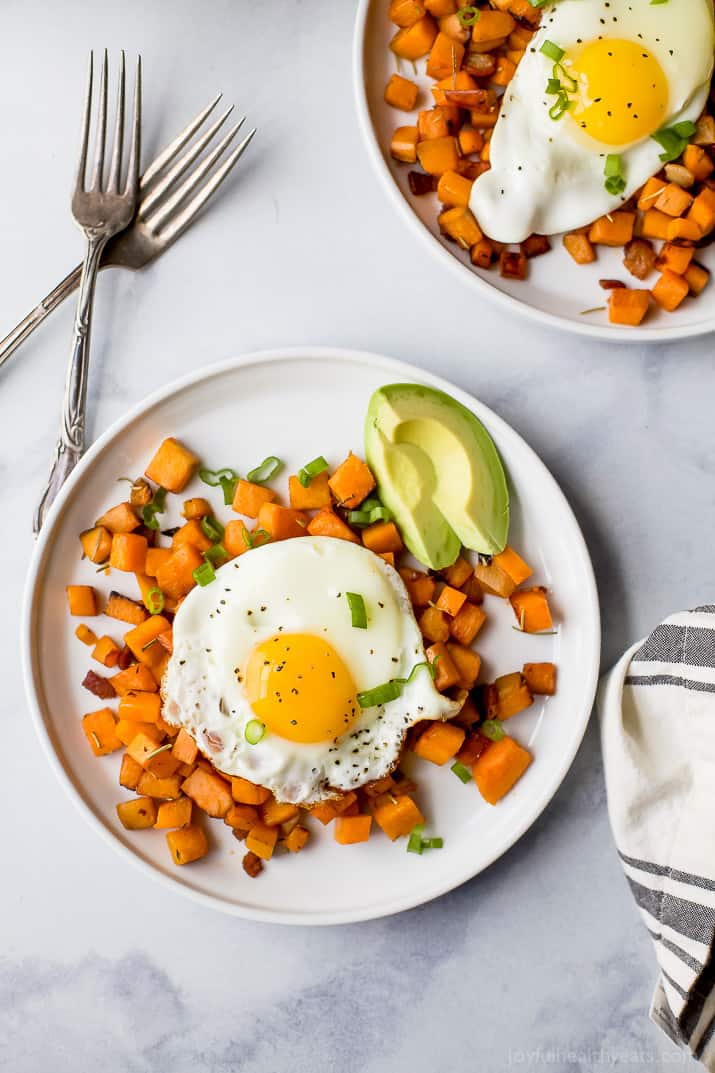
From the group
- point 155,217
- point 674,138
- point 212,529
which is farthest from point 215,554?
point 674,138

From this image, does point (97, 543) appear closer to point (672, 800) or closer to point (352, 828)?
point (352, 828)

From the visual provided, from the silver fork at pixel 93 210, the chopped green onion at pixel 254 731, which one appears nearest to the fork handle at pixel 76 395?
the silver fork at pixel 93 210

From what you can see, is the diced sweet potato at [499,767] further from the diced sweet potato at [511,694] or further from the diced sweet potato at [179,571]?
the diced sweet potato at [179,571]

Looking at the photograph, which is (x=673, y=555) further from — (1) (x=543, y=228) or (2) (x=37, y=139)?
(2) (x=37, y=139)

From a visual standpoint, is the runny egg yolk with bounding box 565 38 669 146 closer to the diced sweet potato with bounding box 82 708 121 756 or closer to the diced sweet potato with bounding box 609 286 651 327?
the diced sweet potato with bounding box 609 286 651 327

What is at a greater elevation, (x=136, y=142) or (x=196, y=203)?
(x=136, y=142)

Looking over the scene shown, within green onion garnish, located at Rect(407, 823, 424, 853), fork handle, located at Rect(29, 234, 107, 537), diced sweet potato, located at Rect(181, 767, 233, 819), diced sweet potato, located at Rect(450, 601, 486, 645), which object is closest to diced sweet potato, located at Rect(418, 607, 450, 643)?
diced sweet potato, located at Rect(450, 601, 486, 645)
